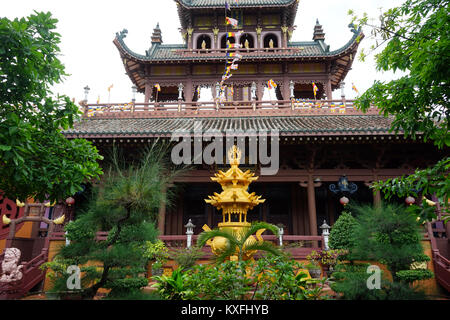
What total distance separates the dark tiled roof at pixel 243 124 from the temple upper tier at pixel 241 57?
75.4 inches

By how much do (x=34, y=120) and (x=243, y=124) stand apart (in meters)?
7.16

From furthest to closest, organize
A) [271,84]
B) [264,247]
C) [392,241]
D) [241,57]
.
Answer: [271,84]
[241,57]
[392,241]
[264,247]

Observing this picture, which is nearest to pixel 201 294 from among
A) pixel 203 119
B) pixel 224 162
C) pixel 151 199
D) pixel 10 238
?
pixel 151 199

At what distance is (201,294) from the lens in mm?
3746

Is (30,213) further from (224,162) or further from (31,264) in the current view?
(224,162)

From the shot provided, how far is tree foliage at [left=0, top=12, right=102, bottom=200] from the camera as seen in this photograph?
3840 millimetres

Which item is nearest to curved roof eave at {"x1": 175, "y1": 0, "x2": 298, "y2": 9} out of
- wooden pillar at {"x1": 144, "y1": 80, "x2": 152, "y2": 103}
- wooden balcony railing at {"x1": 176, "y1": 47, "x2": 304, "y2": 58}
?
wooden balcony railing at {"x1": 176, "y1": 47, "x2": 304, "y2": 58}

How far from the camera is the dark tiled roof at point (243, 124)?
342 inches

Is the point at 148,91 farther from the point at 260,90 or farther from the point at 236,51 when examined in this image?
the point at 260,90

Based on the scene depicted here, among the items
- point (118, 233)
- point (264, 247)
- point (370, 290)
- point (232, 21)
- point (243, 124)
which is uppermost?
point (232, 21)

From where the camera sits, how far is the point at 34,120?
4.53 metres

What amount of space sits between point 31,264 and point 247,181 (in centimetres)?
643

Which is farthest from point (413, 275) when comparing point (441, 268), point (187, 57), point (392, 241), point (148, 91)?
point (148, 91)

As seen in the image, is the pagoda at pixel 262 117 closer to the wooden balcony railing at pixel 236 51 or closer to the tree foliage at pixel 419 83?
the wooden balcony railing at pixel 236 51
